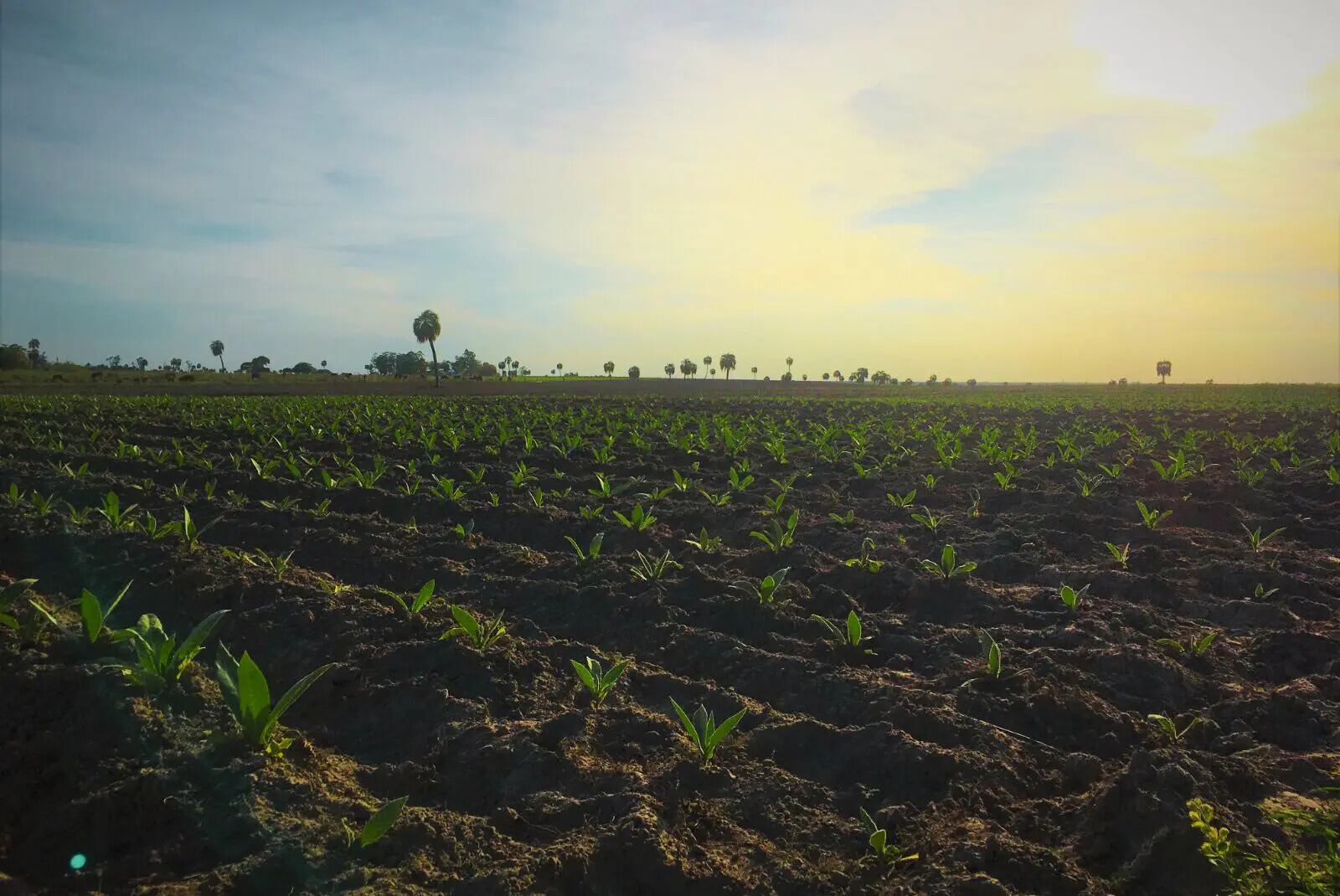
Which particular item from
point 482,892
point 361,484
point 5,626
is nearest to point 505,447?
point 361,484

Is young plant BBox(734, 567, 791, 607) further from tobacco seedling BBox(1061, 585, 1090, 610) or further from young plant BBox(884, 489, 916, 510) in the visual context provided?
young plant BBox(884, 489, 916, 510)

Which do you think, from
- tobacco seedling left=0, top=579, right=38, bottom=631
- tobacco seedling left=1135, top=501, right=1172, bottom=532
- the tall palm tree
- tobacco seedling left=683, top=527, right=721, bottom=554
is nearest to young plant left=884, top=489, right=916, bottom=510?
tobacco seedling left=1135, top=501, right=1172, bottom=532

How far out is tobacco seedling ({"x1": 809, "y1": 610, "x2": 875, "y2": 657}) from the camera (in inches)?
180

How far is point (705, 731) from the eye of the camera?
3.36m

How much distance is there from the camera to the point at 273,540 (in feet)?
Answer: 23.2

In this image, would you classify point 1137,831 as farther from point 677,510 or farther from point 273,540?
point 273,540

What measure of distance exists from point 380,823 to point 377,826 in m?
0.01

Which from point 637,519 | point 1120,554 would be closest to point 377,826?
point 637,519

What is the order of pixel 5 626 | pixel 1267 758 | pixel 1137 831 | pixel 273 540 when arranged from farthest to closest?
pixel 273 540 → pixel 5 626 → pixel 1267 758 → pixel 1137 831

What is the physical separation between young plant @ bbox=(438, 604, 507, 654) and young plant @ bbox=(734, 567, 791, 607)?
1.75 m

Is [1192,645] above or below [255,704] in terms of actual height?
below

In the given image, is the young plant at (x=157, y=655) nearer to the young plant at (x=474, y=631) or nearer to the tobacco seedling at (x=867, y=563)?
the young plant at (x=474, y=631)

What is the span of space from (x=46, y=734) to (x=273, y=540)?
4.03 meters

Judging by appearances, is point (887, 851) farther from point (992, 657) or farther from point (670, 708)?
point (992, 657)
